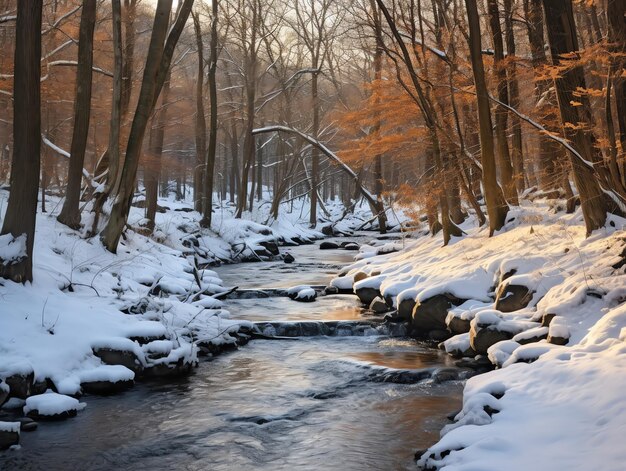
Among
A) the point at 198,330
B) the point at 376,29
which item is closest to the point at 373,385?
the point at 198,330

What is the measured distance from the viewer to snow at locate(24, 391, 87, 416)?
6.69 metres

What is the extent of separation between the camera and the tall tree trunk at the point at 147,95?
12523 mm

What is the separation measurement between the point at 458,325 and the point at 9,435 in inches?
273

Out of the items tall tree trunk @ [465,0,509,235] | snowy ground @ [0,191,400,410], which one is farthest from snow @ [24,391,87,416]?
tall tree trunk @ [465,0,509,235]

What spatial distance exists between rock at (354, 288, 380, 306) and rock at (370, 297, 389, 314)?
0.57 m

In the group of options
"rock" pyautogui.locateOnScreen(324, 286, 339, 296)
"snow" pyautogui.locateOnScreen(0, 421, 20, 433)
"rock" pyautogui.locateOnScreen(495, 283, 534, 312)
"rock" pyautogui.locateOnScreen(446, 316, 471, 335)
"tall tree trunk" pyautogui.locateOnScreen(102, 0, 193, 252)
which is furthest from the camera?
"rock" pyautogui.locateOnScreen(324, 286, 339, 296)

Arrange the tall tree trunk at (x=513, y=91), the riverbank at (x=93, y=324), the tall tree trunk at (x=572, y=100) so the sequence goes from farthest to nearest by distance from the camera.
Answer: the tall tree trunk at (x=513, y=91) < the tall tree trunk at (x=572, y=100) < the riverbank at (x=93, y=324)

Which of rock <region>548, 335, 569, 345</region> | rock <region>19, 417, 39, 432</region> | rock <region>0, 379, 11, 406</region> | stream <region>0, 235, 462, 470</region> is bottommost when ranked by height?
stream <region>0, 235, 462, 470</region>

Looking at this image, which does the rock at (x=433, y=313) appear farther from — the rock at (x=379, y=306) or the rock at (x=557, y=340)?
the rock at (x=557, y=340)

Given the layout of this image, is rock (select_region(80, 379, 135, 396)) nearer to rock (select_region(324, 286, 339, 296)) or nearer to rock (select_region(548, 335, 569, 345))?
rock (select_region(548, 335, 569, 345))

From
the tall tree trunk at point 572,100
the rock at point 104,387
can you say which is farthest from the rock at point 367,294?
the rock at point 104,387

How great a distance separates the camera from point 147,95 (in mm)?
12594

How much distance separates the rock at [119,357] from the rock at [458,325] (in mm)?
5151

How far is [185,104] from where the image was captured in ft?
124
